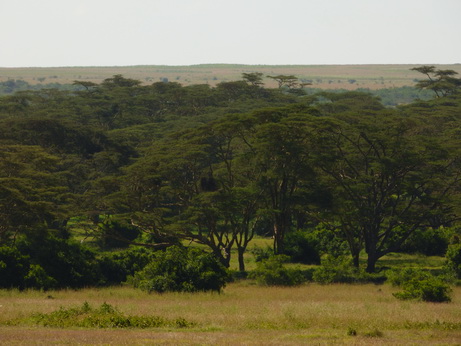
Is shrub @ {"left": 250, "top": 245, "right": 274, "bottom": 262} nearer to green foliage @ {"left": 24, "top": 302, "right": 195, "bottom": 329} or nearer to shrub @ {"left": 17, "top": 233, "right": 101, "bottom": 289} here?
shrub @ {"left": 17, "top": 233, "right": 101, "bottom": 289}

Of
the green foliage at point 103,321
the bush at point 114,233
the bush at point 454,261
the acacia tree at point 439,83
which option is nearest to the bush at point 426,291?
the bush at point 454,261

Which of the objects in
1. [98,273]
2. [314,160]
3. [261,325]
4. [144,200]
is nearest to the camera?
[261,325]

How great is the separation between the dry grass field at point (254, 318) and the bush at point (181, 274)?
0.70 meters

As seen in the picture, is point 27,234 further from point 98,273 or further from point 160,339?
point 160,339

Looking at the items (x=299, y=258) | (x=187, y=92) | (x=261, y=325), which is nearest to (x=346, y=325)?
(x=261, y=325)

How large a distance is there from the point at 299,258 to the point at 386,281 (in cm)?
884

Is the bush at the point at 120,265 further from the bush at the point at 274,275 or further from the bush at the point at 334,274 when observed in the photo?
the bush at the point at 334,274

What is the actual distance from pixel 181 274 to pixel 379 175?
1503cm

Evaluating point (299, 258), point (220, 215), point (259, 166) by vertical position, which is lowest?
point (299, 258)

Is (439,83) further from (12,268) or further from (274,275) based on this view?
(12,268)

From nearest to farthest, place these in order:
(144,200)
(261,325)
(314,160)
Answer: (261,325) → (314,160) → (144,200)

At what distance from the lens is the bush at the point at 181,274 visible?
91.6 feet

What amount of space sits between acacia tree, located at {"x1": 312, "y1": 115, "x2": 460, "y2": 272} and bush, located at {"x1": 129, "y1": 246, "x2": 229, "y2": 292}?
10078mm

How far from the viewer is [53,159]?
43031 millimetres
